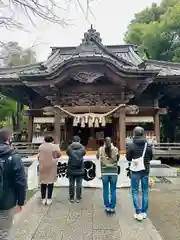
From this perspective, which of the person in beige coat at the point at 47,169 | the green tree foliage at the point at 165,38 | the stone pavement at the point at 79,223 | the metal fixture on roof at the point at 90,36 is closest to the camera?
the stone pavement at the point at 79,223

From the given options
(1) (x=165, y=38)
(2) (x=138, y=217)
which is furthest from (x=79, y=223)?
(1) (x=165, y=38)

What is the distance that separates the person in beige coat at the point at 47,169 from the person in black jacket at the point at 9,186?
9.32ft

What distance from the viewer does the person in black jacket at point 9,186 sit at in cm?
289

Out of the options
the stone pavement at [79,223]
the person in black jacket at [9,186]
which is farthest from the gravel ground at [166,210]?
the person in black jacket at [9,186]

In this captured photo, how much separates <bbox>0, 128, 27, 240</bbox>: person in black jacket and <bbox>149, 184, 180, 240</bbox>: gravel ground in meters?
2.59

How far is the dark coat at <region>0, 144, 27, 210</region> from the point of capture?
9.59 feet

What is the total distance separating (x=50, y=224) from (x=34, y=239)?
0.69m

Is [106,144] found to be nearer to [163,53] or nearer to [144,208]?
[144,208]

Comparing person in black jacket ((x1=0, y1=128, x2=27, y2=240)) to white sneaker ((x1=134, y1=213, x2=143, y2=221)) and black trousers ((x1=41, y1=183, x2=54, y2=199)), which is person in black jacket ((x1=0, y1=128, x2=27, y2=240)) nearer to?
white sneaker ((x1=134, y1=213, x2=143, y2=221))

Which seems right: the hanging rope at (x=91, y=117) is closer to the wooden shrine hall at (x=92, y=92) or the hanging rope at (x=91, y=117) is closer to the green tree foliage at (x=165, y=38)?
the wooden shrine hall at (x=92, y=92)

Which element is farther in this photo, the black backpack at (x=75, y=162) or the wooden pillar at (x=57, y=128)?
Result: the wooden pillar at (x=57, y=128)

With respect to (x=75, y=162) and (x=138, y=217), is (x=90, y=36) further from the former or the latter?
(x=138, y=217)

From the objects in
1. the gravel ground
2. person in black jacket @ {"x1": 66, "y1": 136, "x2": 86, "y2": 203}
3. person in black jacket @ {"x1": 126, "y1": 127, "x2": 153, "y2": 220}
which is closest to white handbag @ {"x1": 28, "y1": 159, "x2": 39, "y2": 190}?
person in black jacket @ {"x1": 66, "y1": 136, "x2": 86, "y2": 203}

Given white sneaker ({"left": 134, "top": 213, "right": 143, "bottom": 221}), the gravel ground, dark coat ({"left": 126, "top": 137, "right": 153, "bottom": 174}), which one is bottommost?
the gravel ground
